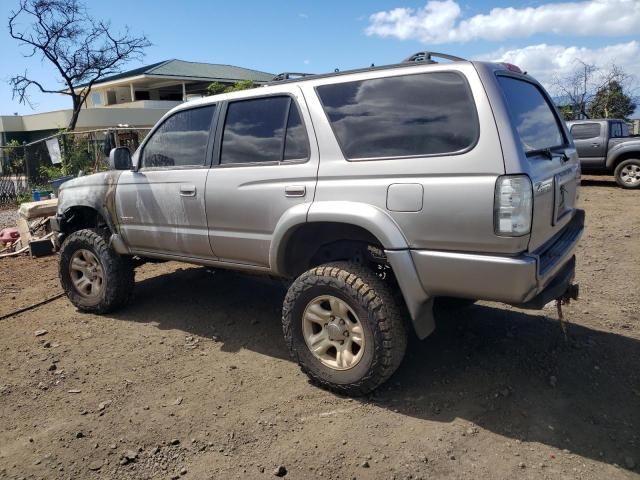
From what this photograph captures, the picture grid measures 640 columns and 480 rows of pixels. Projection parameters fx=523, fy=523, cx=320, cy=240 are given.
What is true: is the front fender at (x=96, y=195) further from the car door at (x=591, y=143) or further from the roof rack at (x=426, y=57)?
the car door at (x=591, y=143)

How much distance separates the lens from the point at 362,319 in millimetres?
3188

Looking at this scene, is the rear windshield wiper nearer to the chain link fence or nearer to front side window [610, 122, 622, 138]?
front side window [610, 122, 622, 138]

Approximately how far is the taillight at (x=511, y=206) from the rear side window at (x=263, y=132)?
4.30 ft

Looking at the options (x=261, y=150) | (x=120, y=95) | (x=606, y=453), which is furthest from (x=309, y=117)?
(x=120, y=95)

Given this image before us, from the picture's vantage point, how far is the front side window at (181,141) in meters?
4.14

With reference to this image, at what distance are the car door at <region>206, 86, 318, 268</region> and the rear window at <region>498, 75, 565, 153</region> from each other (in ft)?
4.03

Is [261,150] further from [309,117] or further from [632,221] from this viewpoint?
[632,221]

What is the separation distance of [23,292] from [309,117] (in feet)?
14.8

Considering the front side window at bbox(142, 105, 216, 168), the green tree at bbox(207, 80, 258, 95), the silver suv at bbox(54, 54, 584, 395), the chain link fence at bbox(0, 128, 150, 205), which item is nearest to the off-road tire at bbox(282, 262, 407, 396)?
the silver suv at bbox(54, 54, 584, 395)

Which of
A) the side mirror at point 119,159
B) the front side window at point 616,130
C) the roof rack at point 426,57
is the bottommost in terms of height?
the front side window at point 616,130

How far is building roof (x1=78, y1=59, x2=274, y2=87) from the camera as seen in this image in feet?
132

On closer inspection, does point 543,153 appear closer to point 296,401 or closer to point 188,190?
point 296,401

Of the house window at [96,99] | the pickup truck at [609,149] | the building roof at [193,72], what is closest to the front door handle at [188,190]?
the pickup truck at [609,149]

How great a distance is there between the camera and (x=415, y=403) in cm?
325
